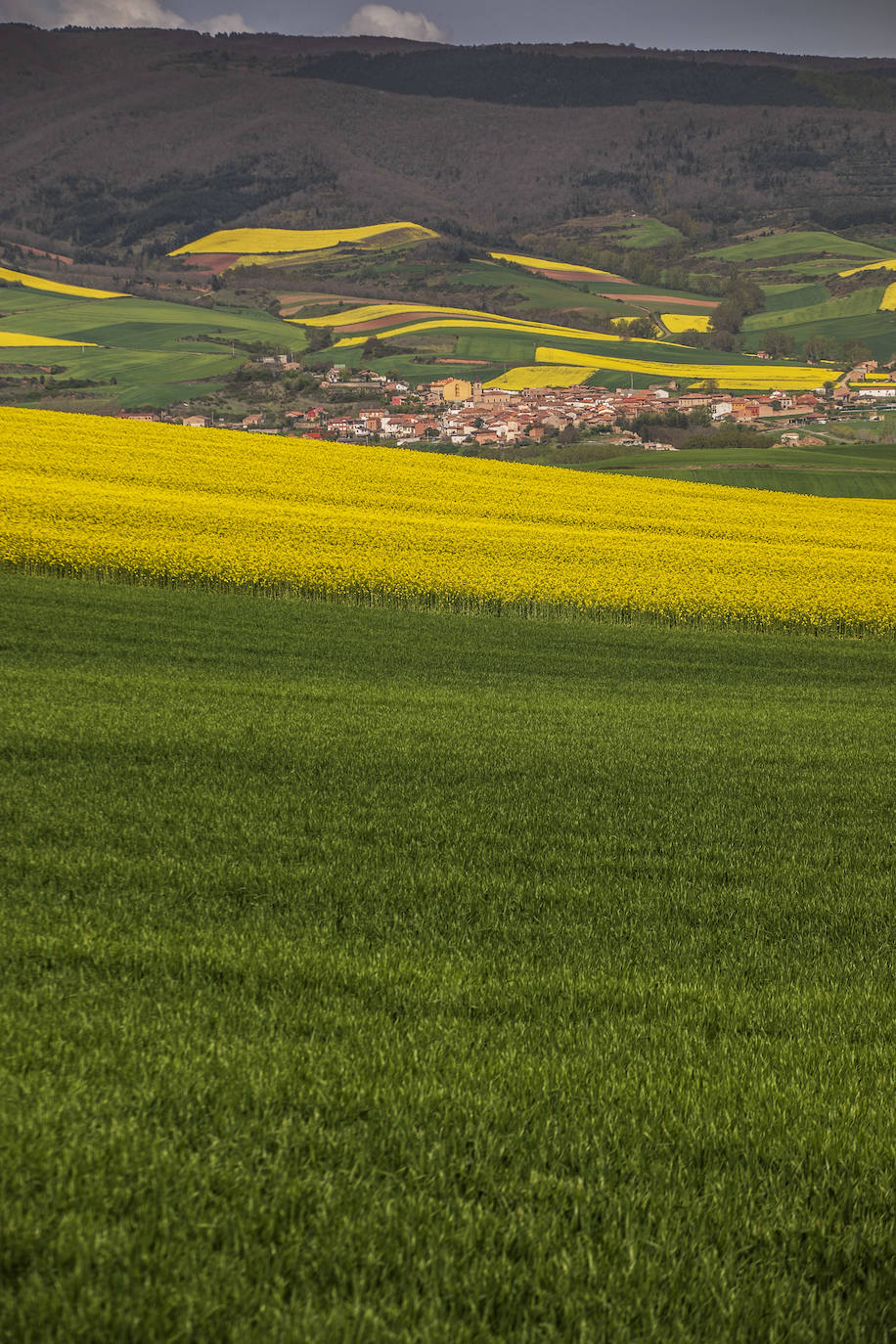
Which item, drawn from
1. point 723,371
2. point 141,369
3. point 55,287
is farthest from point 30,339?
point 723,371

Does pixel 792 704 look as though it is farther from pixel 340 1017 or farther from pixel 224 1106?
pixel 224 1106

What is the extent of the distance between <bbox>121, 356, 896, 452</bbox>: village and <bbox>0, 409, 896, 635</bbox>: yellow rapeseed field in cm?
3512

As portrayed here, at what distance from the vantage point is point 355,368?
5005 inches

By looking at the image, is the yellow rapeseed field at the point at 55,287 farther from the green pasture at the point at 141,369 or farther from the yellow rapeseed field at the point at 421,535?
the yellow rapeseed field at the point at 421,535

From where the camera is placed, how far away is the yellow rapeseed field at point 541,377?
12750cm

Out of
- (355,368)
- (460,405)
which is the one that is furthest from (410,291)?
(460,405)

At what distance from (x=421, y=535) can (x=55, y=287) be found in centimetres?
17700

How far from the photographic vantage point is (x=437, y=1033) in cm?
568

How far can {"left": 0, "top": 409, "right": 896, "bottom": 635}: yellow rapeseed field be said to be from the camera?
1046 inches

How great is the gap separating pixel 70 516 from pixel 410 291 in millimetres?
172099

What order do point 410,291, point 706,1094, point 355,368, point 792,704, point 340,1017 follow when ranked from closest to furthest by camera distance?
point 706,1094 → point 340,1017 → point 792,704 → point 355,368 → point 410,291

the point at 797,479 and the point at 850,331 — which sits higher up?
the point at 850,331

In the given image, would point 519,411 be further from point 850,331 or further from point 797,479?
point 850,331

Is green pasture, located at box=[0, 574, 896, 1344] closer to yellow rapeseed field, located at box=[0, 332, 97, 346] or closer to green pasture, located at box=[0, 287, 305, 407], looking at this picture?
green pasture, located at box=[0, 287, 305, 407]
